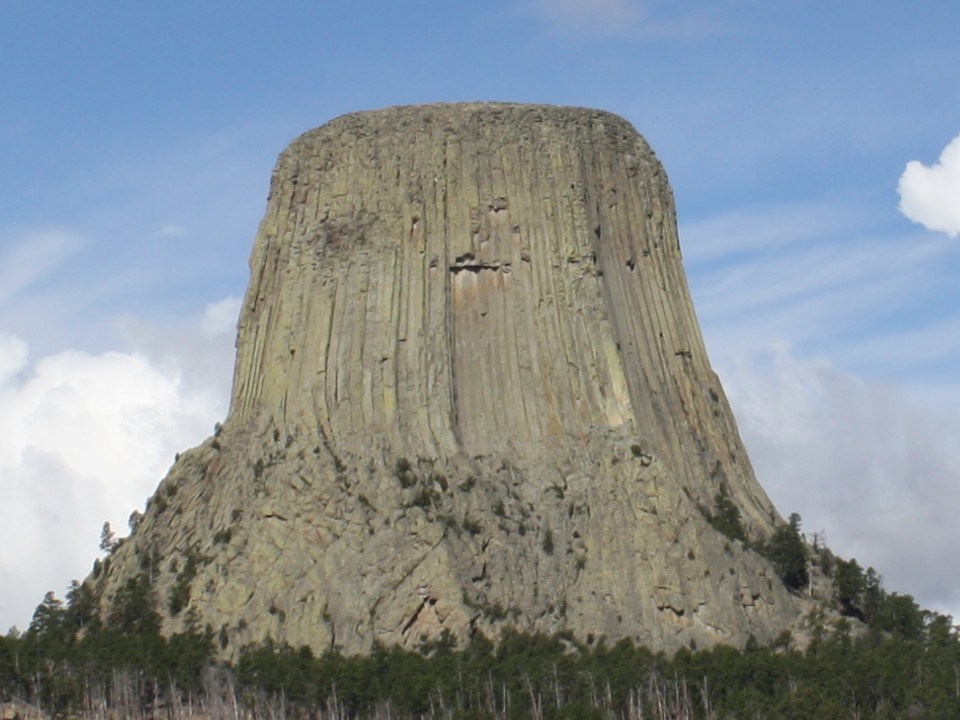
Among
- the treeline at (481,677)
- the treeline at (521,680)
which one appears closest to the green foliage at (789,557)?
the treeline at (481,677)

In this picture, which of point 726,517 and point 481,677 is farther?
point 726,517

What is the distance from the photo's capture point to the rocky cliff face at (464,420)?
124 meters

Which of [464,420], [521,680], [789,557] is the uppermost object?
[464,420]

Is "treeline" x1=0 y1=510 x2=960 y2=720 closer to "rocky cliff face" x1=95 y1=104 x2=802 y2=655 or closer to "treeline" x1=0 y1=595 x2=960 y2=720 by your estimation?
"treeline" x1=0 y1=595 x2=960 y2=720

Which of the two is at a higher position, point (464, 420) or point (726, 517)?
point (464, 420)

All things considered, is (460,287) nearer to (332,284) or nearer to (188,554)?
(332,284)

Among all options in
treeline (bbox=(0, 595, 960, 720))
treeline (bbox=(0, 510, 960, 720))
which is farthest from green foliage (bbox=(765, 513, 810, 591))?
treeline (bbox=(0, 595, 960, 720))

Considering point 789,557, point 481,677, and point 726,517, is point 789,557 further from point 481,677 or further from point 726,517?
point 481,677

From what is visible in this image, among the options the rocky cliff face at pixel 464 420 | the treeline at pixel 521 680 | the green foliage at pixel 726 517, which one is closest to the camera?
the treeline at pixel 521 680

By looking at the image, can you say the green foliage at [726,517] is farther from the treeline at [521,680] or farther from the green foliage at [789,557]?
the treeline at [521,680]

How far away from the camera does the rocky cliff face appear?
4897 inches

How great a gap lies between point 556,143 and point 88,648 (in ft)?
110

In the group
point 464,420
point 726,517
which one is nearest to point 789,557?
point 726,517

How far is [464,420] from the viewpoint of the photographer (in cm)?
13188
